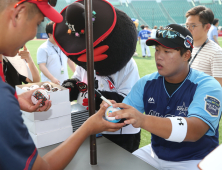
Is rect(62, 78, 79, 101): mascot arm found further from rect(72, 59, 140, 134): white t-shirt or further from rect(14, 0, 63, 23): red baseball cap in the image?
rect(14, 0, 63, 23): red baseball cap

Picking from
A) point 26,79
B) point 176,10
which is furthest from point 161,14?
point 26,79

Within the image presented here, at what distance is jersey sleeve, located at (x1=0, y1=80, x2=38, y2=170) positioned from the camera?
662 millimetres

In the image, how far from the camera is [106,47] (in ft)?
4.92

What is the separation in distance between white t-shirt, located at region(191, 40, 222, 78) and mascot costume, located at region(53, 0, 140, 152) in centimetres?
111

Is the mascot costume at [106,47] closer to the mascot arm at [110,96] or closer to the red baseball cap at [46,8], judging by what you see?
the mascot arm at [110,96]

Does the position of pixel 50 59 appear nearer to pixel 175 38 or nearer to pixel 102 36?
pixel 102 36

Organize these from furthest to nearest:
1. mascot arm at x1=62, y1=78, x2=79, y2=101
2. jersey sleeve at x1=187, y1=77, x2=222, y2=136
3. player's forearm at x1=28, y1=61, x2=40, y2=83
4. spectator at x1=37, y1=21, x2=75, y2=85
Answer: spectator at x1=37, y1=21, x2=75, y2=85 < player's forearm at x1=28, y1=61, x2=40, y2=83 < mascot arm at x1=62, y1=78, x2=79, y2=101 < jersey sleeve at x1=187, y1=77, x2=222, y2=136

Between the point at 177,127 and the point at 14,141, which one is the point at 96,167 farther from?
the point at 14,141

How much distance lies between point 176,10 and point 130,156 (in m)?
29.4

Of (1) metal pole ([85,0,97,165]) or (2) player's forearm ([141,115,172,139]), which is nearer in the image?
(1) metal pole ([85,0,97,165])

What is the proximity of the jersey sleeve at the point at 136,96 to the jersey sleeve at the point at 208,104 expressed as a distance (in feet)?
1.34

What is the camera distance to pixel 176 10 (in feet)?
91.4

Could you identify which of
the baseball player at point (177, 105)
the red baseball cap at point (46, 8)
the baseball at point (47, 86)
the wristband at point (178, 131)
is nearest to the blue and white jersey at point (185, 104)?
the baseball player at point (177, 105)

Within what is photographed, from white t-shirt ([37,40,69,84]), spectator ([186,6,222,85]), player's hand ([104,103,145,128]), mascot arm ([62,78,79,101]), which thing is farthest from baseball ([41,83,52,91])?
white t-shirt ([37,40,69,84])
